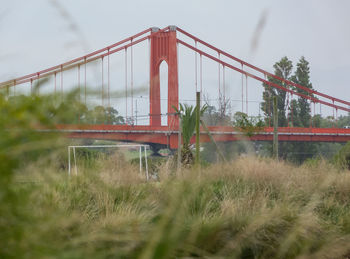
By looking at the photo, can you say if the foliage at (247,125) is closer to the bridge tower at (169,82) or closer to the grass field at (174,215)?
the bridge tower at (169,82)

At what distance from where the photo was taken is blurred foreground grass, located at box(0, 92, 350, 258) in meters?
0.65

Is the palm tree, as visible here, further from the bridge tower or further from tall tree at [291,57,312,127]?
tall tree at [291,57,312,127]

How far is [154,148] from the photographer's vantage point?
23969mm

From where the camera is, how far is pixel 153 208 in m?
3.86

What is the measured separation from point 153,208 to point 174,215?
10.6 ft

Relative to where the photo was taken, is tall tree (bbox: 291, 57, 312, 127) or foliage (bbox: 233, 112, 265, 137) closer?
foliage (bbox: 233, 112, 265, 137)

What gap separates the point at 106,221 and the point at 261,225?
57.1 inches

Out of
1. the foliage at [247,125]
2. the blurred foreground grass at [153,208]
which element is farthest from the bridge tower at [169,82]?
the foliage at [247,125]

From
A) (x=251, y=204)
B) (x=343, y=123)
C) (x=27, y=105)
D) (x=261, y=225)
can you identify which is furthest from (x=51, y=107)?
(x=343, y=123)

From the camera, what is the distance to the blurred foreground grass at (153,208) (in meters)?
0.65

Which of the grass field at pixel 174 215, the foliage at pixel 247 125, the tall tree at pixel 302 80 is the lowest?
the grass field at pixel 174 215

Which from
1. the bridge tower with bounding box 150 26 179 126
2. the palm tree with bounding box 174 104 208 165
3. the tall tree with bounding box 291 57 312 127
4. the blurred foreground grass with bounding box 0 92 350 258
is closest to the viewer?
the blurred foreground grass with bounding box 0 92 350 258

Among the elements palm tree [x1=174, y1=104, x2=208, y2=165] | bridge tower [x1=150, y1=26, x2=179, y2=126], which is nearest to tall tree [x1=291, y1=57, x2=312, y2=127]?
bridge tower [x1=150, y1=26, x2=179, y2=126]

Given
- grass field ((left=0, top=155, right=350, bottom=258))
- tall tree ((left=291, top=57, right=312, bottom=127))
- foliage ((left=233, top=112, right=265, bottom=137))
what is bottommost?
grass field ((left=0, top=155, right=350, bottom=258))
